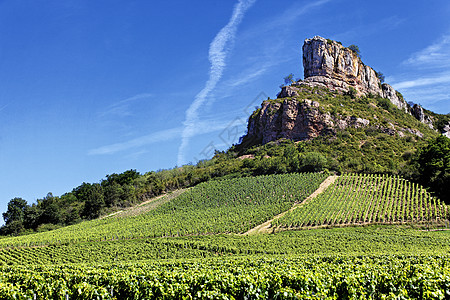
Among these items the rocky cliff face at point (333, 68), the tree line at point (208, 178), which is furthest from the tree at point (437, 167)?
the rocky cliff face at point (333, 68)

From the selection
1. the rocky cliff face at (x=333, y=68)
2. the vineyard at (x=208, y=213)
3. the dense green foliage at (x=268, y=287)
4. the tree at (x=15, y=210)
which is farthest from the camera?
the rocky cliff face at (x=333, y=68)

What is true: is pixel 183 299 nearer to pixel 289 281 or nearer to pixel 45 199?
pixel 289 281

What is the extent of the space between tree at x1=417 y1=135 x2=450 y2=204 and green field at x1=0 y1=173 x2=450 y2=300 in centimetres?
303

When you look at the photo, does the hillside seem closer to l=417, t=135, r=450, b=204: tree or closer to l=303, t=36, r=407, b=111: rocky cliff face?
l=417, t=135, r=450, b=204: tree

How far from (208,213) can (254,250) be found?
84.1 ft

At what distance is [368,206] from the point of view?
2002 inches

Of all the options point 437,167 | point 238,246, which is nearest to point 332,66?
point 437,167

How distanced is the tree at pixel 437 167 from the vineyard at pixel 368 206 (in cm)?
269

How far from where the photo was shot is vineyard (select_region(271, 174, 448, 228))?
149 ft

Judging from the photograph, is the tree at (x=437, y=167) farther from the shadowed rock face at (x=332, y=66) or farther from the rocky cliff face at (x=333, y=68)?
the shadowed rock face at (x=332, y=66)

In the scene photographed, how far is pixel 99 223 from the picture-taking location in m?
62.4

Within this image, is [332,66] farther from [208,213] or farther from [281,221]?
[281,221]

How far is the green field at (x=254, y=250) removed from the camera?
1188 centimetres

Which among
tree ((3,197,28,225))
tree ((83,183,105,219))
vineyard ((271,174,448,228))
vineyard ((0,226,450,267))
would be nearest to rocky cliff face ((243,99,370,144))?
vineyard ((271,174,448,228))
